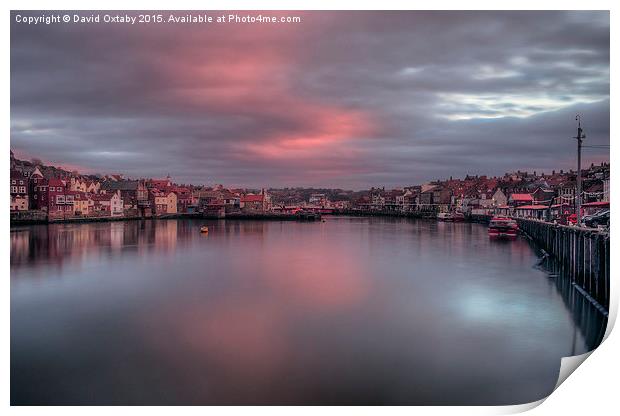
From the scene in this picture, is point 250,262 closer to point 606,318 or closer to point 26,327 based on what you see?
point 26,327

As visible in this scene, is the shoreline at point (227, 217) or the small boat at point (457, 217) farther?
the small boat at point (457, 217)

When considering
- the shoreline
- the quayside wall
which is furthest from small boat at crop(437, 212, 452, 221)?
the quayside wall

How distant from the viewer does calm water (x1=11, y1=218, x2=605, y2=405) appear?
13.0ft

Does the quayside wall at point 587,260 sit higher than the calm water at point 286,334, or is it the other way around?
the quayside wall at point 587,260

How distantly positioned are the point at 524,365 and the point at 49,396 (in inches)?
152

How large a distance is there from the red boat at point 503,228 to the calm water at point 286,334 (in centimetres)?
859

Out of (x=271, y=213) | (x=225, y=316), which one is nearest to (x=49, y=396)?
(x=225, y=316)

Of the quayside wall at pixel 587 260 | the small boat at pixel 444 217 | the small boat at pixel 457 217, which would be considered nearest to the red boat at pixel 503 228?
the small boat at pixel 457 217

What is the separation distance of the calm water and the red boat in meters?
8.59

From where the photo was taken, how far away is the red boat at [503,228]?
17.1 m

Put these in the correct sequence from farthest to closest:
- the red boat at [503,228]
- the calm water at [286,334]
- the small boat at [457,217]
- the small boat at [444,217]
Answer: the small boat at [444,217] < the small boat at [457,217] < the red boat at [503,228] < the calm water at [286,334]

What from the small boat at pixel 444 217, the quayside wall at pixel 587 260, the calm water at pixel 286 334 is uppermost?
the quayside wall at pixel 587 260

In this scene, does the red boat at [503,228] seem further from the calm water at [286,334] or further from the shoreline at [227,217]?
the calm water at [286,334]

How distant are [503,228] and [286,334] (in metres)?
14.1
